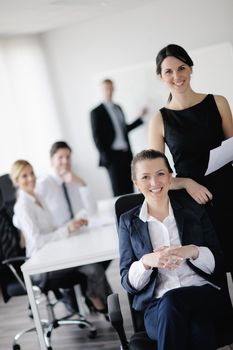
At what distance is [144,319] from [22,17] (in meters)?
3.80

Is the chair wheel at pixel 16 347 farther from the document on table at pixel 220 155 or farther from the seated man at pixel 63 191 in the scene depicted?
the document on table at pixel 220 155

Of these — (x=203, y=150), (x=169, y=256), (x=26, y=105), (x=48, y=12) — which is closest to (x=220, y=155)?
(x=203, y=150)

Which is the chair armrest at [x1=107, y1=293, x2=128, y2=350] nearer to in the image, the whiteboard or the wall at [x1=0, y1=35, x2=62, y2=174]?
the whiteboard

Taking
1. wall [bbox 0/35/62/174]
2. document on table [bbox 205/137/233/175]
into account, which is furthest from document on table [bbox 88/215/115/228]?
wall [bbox 0/35/62/174]

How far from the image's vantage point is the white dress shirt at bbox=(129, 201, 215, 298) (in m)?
2.22

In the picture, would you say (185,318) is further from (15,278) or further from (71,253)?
(15,278)

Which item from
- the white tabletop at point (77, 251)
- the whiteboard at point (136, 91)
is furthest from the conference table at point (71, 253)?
the whiteboard at point (136, 91)

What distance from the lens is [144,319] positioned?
231 cm

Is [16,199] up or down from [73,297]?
up

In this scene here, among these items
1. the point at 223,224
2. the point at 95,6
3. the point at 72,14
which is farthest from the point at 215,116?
the point at 72,14

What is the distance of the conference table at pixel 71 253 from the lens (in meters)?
2.82

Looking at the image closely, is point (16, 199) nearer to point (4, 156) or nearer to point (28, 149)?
point (4, 156)

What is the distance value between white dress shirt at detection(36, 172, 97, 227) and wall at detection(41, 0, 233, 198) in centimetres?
164

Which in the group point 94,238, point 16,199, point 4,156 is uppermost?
point 4,156
